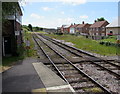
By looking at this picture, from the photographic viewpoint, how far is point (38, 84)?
644 cm

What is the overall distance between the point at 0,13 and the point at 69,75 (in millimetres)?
5650

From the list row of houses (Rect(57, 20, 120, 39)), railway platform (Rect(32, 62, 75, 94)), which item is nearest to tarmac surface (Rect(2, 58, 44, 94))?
railway platform (Rect(32, 62, 75, 94))

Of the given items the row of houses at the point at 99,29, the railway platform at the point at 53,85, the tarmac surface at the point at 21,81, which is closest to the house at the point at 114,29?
the row of houses at the point at 99,29

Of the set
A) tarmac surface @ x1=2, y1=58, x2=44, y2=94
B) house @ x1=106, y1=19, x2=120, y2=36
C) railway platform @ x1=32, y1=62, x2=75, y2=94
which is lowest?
railway platform @ x1=32, y1=62, x2=75, y2=94

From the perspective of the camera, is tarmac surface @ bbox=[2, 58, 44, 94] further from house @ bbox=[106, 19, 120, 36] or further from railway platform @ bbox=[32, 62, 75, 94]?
house @ bbox=[106, 19, 120, 36]

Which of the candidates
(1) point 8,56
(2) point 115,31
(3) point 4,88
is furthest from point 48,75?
(2) point 115,31

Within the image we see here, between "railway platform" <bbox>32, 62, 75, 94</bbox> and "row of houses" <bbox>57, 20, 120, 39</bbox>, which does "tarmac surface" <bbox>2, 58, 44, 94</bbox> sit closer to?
"railway platform" <bbox>32, 62, 75, 94</bbox>

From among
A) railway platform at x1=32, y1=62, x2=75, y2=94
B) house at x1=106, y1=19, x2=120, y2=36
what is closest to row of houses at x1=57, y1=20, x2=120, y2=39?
house at x1=106, y1=19, x2=120, y2=36

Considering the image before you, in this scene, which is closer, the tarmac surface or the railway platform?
the railway platform

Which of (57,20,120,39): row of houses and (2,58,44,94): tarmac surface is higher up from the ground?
(57,20,120,39): row of houses

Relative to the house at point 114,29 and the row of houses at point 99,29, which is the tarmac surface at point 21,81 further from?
the house at point 114,29

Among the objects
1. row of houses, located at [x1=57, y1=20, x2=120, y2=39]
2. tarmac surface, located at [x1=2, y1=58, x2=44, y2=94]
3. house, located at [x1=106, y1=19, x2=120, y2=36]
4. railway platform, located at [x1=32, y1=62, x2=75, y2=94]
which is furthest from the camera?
row of houses, located at [x1=57, y1=20, x2=120, y2=39]

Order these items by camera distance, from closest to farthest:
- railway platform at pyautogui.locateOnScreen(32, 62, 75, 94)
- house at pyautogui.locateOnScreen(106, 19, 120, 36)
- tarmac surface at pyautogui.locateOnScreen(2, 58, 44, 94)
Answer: railway platform at pyautogui.locateOnScreen(32, 62, 75, 94) < tarmac surface at pyautogui.locateOnScreen(2, 58, 44, 94) < house at pyautogui.locateOnScreen(106, 19, 120, 36)

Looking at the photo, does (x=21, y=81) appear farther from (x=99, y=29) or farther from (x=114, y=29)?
(x=99, y=29)
